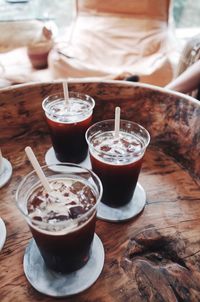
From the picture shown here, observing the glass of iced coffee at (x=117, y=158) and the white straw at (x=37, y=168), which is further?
the glass of iced coffee at (x=117, y=158)

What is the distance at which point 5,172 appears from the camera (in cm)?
111

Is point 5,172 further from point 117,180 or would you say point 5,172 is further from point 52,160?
point 117,180

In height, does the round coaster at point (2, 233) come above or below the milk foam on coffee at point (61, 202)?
below

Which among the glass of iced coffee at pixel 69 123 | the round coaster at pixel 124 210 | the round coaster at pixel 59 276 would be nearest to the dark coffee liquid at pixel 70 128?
the glass of iced coffee at pixel 69 123

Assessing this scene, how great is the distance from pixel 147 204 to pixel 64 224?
1.27 ft

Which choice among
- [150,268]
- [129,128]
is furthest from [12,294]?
[129,128]

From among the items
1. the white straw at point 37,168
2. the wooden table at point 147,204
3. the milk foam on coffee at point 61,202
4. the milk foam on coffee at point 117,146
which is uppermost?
the white straw at point 37,168

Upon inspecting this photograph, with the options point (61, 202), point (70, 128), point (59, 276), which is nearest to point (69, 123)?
point (70, 128)

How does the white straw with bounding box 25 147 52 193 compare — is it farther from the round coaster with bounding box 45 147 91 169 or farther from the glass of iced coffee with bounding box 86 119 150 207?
the round coaster with bounding box 45 147 91 169

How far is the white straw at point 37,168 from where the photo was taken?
2.51ft

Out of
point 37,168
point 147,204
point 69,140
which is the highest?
point 37,168

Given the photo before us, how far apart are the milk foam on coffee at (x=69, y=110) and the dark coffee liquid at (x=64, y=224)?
1.07ft

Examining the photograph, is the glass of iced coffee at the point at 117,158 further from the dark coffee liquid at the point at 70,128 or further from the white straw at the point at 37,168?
the white straw at the point at 37,168

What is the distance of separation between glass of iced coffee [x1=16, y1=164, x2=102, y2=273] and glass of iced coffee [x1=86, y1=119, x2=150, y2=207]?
125mm
